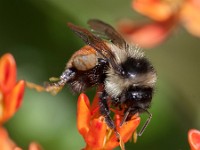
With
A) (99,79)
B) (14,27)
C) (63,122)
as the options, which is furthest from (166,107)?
(99,79)

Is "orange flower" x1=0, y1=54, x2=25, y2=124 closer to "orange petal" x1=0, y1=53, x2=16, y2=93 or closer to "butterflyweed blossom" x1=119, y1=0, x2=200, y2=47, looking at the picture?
"orange petal" x1=0, y1=53, x2=16, y2=93

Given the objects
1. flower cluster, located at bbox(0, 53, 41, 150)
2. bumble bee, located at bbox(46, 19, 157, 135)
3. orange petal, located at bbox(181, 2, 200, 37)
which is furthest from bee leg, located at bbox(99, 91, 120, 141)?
orange petal, located at bbox(181, 2, 200, 37)

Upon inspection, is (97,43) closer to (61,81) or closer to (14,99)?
(61,81)

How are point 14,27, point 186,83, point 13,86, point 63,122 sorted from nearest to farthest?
point 13,86, point 63,122, point 14,27, point 186,83

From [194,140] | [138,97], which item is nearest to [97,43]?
[138,97]

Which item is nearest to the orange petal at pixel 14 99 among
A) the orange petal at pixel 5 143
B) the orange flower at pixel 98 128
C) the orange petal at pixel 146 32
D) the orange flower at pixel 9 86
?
the orange flower at pixel 9 86

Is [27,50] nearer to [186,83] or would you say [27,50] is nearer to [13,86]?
[186,83]

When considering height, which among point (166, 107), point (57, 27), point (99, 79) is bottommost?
point (166, 107)

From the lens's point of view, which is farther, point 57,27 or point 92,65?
point 57,27
